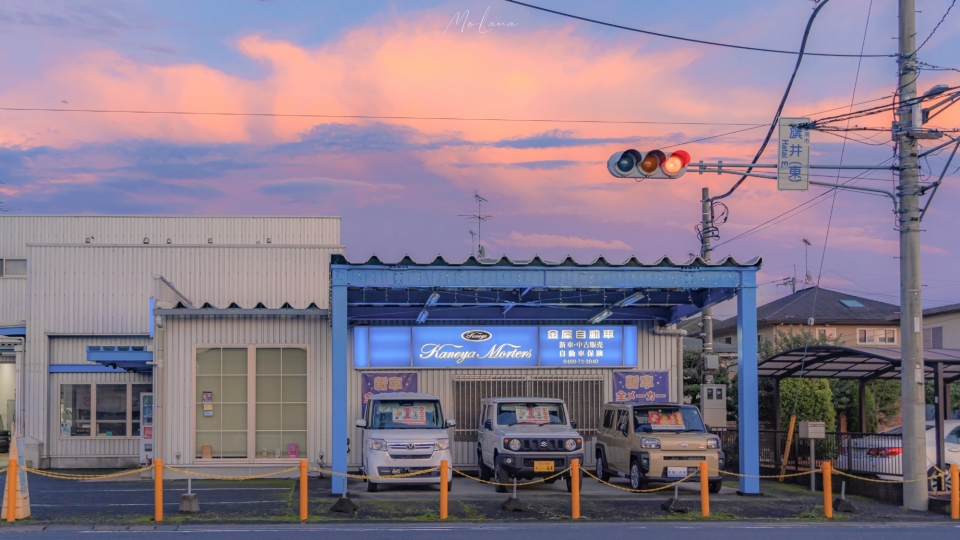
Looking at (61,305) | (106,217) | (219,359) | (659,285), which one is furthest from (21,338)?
(659,285)

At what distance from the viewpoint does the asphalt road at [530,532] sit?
14.4m

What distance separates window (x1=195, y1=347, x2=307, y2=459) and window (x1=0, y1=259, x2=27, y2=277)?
1293cm

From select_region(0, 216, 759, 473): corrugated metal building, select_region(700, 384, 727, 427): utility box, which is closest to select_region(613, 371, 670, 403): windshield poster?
select_region(0, 216, 759, 473): corrugated metal building

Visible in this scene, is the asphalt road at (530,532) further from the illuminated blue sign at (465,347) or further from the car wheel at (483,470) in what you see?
the illuminated blue sign at (465,347)

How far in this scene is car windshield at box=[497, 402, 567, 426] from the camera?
68.1 ft

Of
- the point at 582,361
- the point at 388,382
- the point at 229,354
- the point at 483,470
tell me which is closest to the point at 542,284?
→ the point at 483,470

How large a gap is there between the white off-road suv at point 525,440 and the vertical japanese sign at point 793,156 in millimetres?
6576

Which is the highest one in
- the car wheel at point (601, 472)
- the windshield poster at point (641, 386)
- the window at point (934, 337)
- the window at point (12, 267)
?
the window at point (12, 267)

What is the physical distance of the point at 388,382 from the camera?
2478 centimetres

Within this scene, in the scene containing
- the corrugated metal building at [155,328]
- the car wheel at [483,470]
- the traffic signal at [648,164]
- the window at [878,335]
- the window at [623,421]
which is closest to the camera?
the traffic signal at [648,164]

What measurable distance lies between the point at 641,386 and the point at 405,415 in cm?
736

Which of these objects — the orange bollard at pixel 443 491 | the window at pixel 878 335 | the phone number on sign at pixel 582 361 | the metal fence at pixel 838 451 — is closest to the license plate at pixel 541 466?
the orange bollard at pixel 443 491

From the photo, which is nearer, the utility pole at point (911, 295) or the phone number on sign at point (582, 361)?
the utility pole at point (911, 295)

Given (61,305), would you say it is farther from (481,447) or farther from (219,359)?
(481,447)
